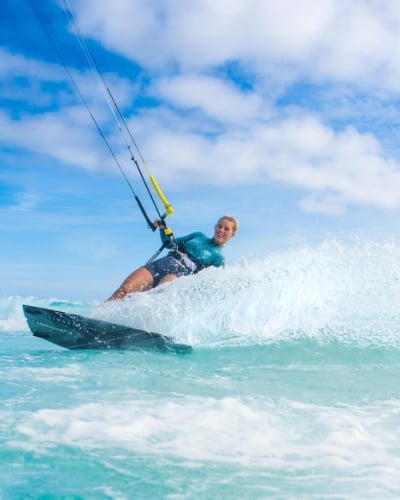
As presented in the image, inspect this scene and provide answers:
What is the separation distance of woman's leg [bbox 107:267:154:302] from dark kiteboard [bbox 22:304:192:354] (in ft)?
1.60

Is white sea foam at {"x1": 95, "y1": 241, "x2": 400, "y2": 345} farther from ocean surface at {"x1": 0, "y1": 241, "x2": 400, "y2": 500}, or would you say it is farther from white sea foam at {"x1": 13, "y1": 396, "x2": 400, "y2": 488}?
white sea foam at {"x1": 13, "y1": 396, "x2": 400, "y2": 488}

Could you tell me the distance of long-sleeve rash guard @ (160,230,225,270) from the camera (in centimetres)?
785

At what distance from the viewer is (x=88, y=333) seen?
7.10 metres

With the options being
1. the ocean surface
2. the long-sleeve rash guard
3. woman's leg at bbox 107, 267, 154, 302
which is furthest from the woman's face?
woman's leg at bbox 107, 267, 154, 302

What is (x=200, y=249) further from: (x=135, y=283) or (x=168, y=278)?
(x=135, y=283)

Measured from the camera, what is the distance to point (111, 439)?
123 inches

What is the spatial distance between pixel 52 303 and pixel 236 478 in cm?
2709

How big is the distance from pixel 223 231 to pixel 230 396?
3.78 meters

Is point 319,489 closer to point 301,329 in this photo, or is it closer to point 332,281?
point 301,329

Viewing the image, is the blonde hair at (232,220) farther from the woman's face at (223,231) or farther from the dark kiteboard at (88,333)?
the dark kiteboard at (88,333)

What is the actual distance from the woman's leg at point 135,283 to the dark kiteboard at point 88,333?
49 centimetres

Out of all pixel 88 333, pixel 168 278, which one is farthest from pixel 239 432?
pixel 168 278

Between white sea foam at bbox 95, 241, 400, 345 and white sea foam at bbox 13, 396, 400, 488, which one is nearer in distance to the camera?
white sea foam at bbox 13, 396, 400, 488

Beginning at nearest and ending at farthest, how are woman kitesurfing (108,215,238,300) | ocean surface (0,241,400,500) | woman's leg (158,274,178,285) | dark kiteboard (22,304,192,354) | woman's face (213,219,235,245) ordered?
1. ocean surface (0,241,400,500)
2. dark kiteboard (22,304,192,354)
3. woman's leg (158,274,178,285)
4. woman kitesurfing (108,215,238,300)
5. woman's face (213,219,235,245)
